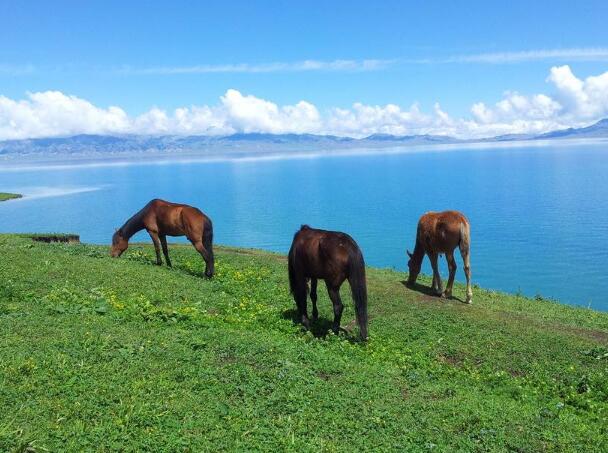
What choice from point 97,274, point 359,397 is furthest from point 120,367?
point 97,274

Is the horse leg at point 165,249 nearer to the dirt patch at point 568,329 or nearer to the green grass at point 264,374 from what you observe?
the green grass at point 264,374

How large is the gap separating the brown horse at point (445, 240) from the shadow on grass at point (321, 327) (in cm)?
565

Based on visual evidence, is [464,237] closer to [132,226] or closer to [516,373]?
[516,373]

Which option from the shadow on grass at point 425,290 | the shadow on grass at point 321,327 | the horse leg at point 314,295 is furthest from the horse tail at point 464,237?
the horse leg at point 314,295

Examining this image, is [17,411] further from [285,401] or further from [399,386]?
[399,386]

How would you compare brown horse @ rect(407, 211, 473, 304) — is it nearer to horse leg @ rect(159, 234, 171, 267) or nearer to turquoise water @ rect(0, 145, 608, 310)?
horse leg @ rect(159, 234, 171, 267)

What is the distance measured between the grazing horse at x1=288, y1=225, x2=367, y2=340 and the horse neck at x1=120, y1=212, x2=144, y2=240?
969 cm

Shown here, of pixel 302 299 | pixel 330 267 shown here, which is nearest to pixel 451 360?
pixel 330 267

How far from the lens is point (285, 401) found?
8781 mm

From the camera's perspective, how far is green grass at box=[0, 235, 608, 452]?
300 inches

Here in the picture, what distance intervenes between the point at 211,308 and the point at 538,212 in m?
83.2

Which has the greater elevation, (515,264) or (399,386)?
(399,386)

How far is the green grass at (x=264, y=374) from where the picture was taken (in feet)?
25.0

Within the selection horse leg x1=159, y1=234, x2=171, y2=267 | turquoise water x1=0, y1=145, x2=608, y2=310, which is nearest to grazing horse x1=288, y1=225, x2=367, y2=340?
horse leg x1=159, y1=234, x2=171, y2=267
